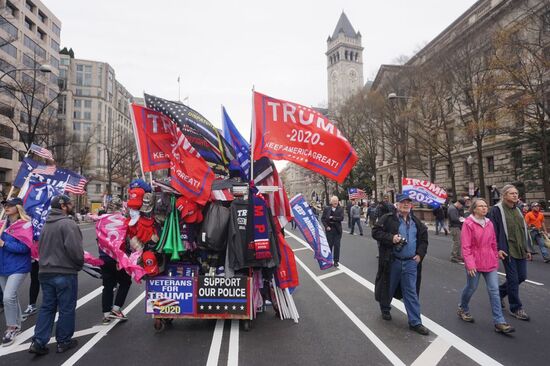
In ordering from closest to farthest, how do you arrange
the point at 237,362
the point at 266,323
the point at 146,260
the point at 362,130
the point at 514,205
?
the point at 237,362 → the point at 146,260 → the point at 266,323 → the point at 514,205 → the point at 362,130

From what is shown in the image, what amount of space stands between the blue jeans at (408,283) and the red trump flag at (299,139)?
1.58 meters

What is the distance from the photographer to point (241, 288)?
5.20 metres

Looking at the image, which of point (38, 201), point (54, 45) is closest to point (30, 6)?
point (54, 45)

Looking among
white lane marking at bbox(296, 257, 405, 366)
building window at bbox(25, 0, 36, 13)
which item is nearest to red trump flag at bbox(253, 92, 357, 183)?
white lane marking at bbox(296, 257, 405, 366)

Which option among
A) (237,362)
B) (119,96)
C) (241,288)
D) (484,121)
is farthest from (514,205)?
(119,96)

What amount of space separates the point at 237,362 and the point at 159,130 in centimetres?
370

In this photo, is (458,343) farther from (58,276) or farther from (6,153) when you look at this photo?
(6,153)

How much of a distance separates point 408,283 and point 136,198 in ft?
13.4

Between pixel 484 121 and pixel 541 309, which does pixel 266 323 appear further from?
pixel 484 121

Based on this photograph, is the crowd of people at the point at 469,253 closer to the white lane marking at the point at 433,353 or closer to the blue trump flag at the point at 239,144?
the white lane marking at the point at 433,353

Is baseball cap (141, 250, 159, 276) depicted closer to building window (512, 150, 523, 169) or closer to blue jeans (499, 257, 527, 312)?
blue jeans (499, 257, 527, 312)

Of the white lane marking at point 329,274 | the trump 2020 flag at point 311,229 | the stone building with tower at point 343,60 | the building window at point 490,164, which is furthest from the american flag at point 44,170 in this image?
the stone building with tower at point 343,60

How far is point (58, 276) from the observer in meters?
4.46

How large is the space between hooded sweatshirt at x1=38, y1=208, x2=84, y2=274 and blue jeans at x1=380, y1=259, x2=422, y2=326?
4.37 m
